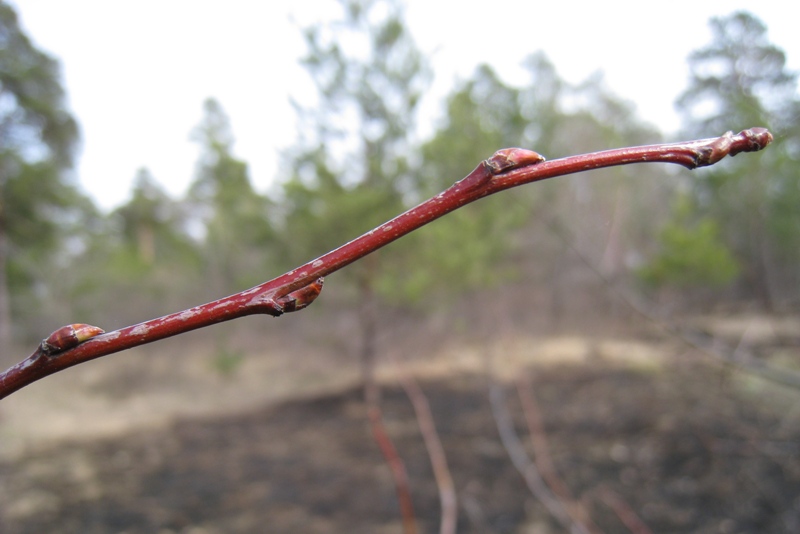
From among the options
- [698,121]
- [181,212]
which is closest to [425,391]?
[181,212]

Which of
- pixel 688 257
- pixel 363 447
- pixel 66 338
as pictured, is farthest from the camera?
pixel 688 257

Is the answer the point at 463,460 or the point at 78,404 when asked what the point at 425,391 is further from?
the point at 78,404

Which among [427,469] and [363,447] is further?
[363,447]

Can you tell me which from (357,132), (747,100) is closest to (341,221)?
(357,132)

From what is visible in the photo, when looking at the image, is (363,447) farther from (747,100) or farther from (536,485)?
(747,100)

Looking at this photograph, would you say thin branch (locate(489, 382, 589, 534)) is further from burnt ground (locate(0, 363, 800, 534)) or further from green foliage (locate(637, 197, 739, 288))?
green foliage (locate(637, 197, 739, 288))

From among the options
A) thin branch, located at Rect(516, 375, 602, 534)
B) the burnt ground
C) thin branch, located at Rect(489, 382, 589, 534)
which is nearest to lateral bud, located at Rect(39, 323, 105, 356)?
thin branch, located at Rect(489, 382, 589, 534)

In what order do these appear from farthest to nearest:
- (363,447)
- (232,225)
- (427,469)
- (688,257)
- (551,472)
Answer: (232,225) → (688,257) → (363,447) → (427,469) → (551,472)
